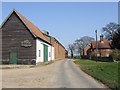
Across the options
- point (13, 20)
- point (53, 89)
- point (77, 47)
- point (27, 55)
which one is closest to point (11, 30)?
point (13, 20)

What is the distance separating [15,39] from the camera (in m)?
45.9

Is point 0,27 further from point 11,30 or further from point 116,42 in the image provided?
point 116,42

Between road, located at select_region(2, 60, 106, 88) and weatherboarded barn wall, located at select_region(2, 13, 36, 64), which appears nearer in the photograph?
road, located at select_region(2, 60, 106, 88)

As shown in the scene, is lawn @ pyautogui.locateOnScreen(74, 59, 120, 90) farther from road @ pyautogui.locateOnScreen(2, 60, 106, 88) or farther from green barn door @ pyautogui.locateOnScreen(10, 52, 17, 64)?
green barn door @ pyautogui.locateOnScreen(10, 52, 17, 64)

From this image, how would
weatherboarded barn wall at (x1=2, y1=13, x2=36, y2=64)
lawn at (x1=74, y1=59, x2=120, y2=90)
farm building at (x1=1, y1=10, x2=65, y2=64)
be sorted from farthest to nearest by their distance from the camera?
weatherboarded barn wall at (x1=2, y1=13, x2=36, y2=64) → farm building at (x1=1, y1=10, x2=65, y2=64) → lawn at (x1=74, y1=59, x2=120, y2=90)

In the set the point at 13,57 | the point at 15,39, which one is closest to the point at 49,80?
the point at 13,57

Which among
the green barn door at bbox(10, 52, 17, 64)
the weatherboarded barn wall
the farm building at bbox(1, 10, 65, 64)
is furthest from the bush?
the green barn door at bbox(10, 52, 17, 64)

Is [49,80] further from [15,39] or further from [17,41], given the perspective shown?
[15,39]

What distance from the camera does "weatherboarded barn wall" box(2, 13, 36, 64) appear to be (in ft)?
149

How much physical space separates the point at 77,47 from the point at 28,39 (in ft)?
344

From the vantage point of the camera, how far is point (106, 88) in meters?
16.4

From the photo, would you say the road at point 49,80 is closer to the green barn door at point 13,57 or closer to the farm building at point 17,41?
the farm building at point 17,41

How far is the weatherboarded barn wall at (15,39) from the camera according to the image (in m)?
45.5

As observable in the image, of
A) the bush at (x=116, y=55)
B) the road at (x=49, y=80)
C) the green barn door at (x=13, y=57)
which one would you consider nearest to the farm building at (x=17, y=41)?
the green barn door at (x=13, y=57)
